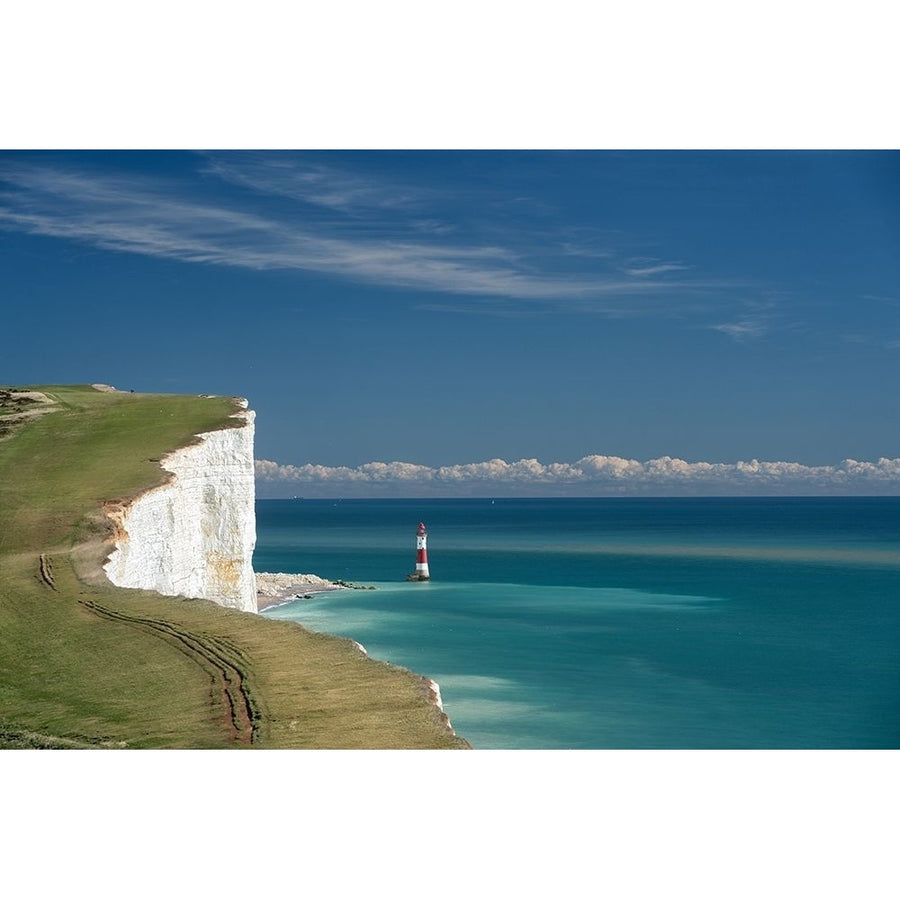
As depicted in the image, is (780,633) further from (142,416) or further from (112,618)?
(112,618)

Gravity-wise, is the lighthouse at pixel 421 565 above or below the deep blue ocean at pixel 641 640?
above

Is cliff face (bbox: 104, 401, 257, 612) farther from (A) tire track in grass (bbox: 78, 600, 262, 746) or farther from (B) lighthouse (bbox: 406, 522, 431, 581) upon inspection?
(B) lighthouse (bbox: 406, 522, 431, 581)

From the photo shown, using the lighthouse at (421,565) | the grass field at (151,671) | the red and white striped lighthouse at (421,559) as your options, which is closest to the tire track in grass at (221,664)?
the grass field at (151,671)

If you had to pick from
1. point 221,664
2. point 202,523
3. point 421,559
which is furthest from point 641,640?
point 421,559

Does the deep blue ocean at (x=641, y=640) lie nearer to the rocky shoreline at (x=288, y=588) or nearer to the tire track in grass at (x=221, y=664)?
the rocky shoreline at (x=288, y=588)

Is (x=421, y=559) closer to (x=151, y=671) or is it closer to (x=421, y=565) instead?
(x=421, y=565)

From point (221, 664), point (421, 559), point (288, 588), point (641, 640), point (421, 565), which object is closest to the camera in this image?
point (221, 664)

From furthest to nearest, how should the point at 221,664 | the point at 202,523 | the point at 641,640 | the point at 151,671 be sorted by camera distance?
the point at 641,640, the point at 202,523, the point at 151,671, the point at 221,664
